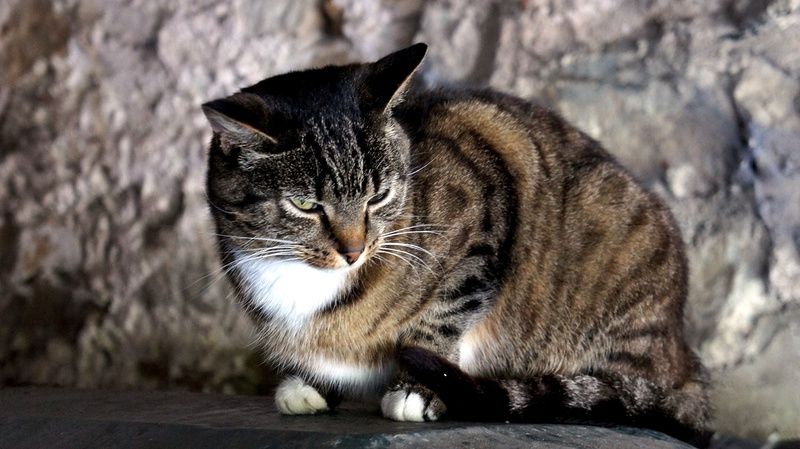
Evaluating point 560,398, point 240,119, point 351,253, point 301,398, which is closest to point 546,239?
point 560,398

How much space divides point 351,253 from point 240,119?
353 millimetres

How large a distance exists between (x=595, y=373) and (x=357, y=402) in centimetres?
71

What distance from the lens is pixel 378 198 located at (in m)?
2.00

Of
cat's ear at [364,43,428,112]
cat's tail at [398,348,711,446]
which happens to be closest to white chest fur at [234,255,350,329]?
cat's tail at [398,348,711,446]

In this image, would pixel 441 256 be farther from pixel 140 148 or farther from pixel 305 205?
pixel 140 148

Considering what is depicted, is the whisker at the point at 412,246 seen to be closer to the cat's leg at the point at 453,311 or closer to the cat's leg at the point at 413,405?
the cat's leg at the point at 453,311

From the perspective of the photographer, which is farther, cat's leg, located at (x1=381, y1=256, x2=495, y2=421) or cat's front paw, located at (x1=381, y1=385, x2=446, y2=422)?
cat's leg, located at (x1=381, y1=256, x2=495, y2=421)

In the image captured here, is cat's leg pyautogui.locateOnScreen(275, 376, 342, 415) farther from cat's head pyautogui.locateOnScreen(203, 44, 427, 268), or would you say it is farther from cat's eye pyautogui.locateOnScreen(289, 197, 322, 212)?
cat's eye pyautogui.locateOnScreen(289, 197, 322, 212)

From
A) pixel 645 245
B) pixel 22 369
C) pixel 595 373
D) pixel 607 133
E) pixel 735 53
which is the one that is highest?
pixel 735 53

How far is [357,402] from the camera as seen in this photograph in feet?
8.43

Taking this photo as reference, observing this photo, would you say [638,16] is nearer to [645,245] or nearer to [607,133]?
[607,133]

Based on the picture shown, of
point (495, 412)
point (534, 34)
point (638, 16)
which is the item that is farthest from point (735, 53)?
point (495, 412)

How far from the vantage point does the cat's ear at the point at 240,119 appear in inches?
71.6

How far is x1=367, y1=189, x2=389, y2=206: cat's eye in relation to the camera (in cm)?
199
